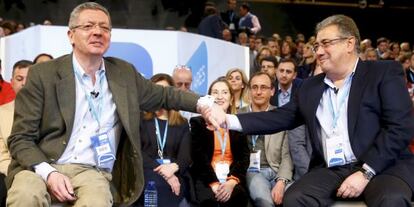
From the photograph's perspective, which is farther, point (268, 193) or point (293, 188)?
point (268, 193)

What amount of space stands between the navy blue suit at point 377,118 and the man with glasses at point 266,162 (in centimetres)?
109

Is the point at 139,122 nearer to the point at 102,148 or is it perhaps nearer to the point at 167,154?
the point at 102,148

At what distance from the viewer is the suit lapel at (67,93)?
386 cm

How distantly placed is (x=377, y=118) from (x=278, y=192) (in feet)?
4.74

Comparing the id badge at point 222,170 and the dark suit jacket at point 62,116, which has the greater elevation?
the dark suit jacket at point 62,116

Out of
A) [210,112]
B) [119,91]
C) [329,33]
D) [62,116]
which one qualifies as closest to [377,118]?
[329,33]

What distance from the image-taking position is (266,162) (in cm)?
574

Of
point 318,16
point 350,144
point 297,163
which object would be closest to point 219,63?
point 297,163

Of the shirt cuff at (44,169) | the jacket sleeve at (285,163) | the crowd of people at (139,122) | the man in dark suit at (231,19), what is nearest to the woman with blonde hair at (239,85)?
the jacket sleeve at (285,163)

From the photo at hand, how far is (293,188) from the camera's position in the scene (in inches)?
162

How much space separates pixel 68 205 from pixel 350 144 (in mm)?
1693

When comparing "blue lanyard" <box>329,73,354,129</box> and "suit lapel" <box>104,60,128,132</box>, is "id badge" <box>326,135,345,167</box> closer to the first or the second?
"blue lanyard" <box>329,73,354,129</box>

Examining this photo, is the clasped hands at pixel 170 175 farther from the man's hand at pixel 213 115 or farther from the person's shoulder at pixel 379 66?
the person's shoulder at pixel 379 66

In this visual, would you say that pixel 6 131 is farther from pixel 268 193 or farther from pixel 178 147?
pixel 268 193
